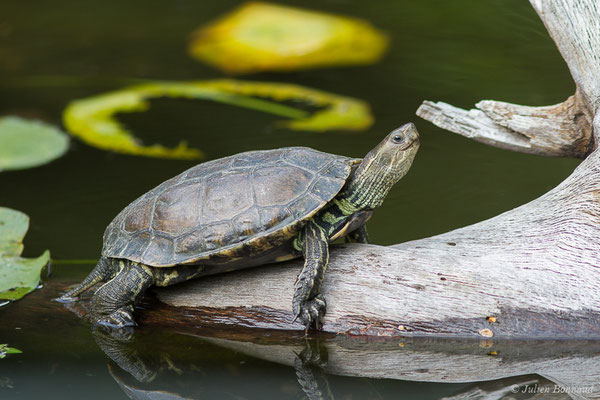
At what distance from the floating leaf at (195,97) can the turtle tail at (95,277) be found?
2.07 metres

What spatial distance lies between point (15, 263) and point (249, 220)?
1385 mm

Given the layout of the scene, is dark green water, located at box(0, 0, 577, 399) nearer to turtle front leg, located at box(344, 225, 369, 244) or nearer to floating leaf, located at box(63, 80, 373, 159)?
floating leaf, located at box(63, 80, 373, 159)

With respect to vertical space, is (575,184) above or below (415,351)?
above

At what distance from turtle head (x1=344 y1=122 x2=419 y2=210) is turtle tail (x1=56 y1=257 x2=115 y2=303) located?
1.15 m

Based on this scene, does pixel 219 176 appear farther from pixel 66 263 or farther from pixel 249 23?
pixel 249 23

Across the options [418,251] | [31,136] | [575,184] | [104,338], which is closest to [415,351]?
[418,251]

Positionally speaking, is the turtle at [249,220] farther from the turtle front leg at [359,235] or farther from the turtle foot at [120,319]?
the turtle front leg at [359,235]

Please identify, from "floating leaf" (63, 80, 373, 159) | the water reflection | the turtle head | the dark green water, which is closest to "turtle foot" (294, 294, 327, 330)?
the water reflection

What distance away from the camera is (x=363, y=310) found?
2.88 metres

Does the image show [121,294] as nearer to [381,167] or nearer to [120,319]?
[120,319]

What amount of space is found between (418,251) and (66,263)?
6.64ft

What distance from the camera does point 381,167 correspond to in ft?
9.87

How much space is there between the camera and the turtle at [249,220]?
287 centimetres

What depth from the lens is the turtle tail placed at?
3.15 meters
